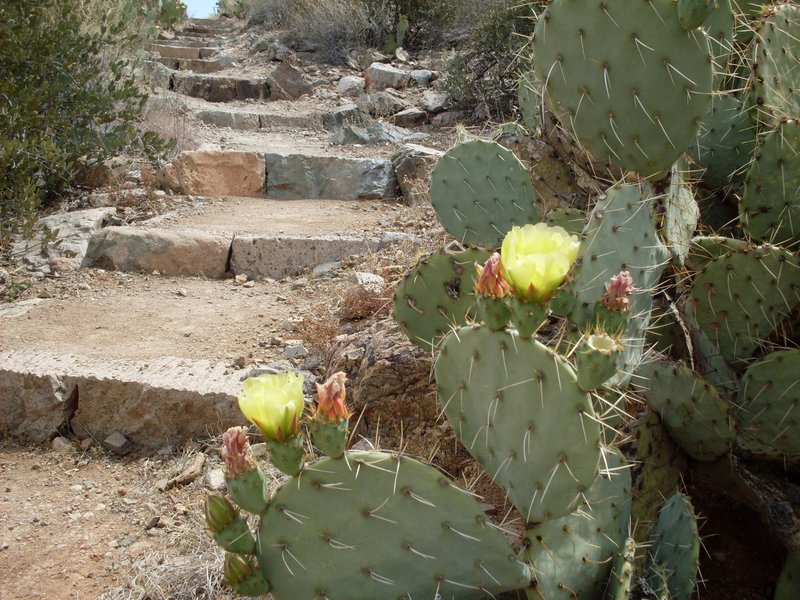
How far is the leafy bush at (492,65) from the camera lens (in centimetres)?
774

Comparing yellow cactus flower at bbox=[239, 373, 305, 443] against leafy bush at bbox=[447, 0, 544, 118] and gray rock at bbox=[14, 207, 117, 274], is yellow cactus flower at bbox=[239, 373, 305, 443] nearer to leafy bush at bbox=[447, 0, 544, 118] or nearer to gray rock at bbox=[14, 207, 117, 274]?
gray rock at bbox=[14, 207, 117, 274]

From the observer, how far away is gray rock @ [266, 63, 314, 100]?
988 cm

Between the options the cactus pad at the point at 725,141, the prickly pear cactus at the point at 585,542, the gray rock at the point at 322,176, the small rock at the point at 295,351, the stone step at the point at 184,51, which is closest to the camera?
the prickly pear cactus at the point at 585,542

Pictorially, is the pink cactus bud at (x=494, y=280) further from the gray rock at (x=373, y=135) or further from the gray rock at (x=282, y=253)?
the gray rock at (x=373, y=135)

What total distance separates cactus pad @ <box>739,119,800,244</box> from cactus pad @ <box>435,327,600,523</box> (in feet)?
3.70

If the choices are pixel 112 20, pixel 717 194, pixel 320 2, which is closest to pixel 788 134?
pixel 717 194

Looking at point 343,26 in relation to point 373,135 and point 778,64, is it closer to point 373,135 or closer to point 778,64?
point 373,135

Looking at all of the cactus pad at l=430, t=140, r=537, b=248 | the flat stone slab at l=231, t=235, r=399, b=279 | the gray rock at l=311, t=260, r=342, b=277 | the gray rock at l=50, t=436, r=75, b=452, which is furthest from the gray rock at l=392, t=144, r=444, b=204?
the gray rock at l=50, t=436, r=75, b=452

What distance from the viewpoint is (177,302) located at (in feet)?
13.7

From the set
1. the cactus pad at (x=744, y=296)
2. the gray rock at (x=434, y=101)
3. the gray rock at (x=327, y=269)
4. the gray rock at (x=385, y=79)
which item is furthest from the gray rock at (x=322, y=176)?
the cactus pad at (x=744, y=296)

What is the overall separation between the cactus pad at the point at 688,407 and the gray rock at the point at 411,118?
6.78m

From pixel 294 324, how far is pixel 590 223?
2.08 metres

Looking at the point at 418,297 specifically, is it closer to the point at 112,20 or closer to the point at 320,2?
the point at 112,20

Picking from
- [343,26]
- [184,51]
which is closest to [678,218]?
[343,26]
